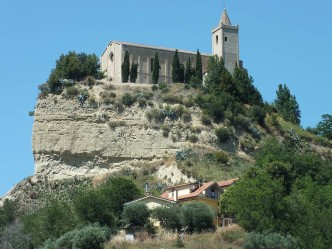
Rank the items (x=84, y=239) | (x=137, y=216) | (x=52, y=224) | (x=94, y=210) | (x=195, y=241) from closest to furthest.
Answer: (x=84, y=239) → (x=195, y=241) → (x=137, y=216) → (x=94, y=210) → (x=52, y=224)

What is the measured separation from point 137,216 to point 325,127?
33625 mm

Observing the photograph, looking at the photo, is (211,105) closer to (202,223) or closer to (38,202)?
(38,202)

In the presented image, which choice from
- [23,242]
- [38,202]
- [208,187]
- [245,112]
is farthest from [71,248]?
[245,112]

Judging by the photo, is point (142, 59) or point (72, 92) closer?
point (72, 92)

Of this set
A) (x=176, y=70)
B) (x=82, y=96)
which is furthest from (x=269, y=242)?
(x=176, y=70)

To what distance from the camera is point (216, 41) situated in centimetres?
9262

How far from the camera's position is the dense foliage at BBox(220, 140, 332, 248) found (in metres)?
59.1

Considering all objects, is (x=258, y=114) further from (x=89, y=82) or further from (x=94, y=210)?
(x=94, y=210)

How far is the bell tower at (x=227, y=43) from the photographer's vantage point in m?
91.4

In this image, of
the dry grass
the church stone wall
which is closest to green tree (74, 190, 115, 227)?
the dry grass

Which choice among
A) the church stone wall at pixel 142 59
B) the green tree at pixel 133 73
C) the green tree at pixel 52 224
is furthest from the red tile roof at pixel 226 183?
the church stone wall at pixel 142 59

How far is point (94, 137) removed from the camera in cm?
8056

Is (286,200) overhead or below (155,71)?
below

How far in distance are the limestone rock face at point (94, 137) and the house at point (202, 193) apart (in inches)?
405
